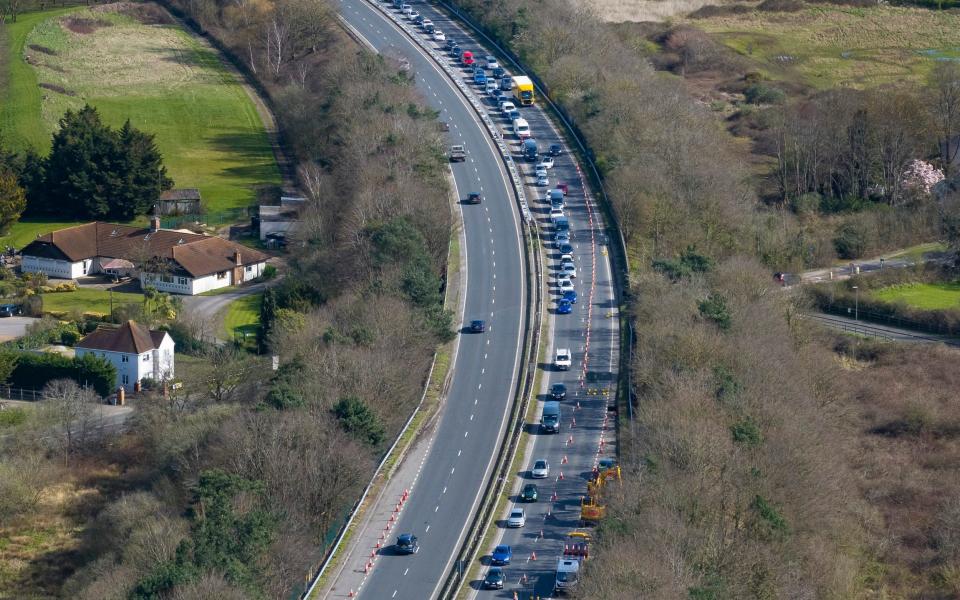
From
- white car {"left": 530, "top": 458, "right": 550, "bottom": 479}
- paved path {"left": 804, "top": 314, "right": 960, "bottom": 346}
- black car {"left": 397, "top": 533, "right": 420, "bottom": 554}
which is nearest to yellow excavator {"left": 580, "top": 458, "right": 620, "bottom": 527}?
white car {"left": 530, "top": 458, "right": 550, "bottom": 479}

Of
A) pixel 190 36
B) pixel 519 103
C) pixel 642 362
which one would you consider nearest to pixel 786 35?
pixel 519 103

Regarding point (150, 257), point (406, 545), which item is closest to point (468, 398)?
point (406, 545)

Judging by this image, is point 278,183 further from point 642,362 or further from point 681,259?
point 642,362

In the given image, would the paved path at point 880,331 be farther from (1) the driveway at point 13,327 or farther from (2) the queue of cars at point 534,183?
(1) the driveway at point 13,327

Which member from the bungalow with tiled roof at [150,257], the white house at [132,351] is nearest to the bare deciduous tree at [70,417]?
the white house at [132,351]

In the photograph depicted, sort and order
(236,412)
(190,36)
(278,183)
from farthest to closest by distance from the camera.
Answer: (190,36) < (278,183) < (236,412)

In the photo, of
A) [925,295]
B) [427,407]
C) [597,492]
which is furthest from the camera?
[925,295]

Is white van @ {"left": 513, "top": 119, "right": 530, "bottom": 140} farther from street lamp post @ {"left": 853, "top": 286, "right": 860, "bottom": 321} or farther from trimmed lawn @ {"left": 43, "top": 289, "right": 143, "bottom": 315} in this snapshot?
trimmed lawn @ {"left": 43, "top": 289, "right": 143, "bottom": 315}

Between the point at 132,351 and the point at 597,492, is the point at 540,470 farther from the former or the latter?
the point at 132,351
